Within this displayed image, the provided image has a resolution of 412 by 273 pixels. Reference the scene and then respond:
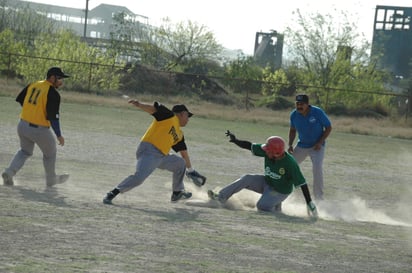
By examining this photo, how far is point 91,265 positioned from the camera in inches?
291

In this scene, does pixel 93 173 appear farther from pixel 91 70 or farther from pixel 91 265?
pixel 91 70

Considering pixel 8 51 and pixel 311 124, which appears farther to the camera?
pixel 8 51

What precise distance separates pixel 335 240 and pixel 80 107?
28.0 meters

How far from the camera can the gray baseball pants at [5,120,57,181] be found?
42.0ft

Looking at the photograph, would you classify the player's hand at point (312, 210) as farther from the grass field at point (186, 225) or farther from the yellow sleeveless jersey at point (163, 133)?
the yellow sleeveless jersey at point (163, 133)

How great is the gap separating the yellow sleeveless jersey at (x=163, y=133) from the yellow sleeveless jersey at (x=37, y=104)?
5.30 ft

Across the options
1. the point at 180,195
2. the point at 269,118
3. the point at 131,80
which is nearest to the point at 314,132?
the point at 180,195

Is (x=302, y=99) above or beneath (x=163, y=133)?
above

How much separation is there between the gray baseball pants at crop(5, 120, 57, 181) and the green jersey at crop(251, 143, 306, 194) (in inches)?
115

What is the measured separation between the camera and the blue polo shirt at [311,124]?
14125mm

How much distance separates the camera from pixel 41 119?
41.9ft

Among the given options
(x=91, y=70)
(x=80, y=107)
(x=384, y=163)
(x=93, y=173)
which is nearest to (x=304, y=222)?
(x=93, y=173)

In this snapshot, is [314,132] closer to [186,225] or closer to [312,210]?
[312,210]

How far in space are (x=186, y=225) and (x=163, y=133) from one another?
2105 mm
